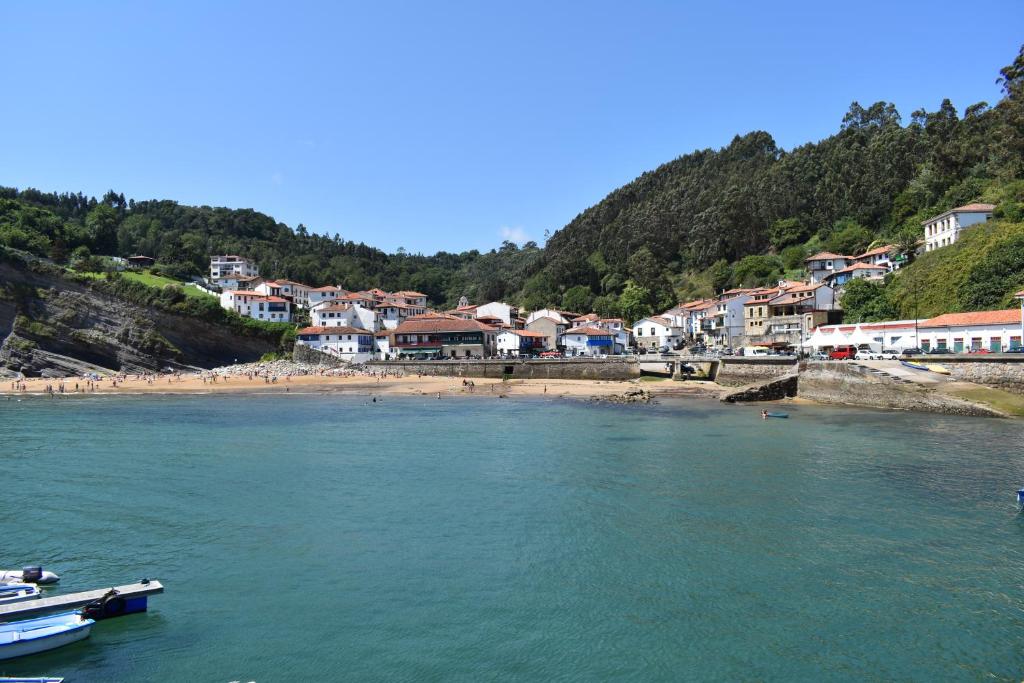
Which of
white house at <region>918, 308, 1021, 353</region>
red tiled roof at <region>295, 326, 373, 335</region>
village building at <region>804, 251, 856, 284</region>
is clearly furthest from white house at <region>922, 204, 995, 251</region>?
red tiled roof at <region>295, 326, 373, 335</region>

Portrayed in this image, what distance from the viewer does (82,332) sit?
67688 millimetres

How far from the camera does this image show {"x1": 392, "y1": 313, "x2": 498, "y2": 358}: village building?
7575cm

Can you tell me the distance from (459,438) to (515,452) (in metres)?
4.74

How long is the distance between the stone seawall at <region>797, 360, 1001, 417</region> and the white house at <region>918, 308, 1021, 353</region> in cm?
→ 606

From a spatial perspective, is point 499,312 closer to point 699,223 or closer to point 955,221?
point 699,223

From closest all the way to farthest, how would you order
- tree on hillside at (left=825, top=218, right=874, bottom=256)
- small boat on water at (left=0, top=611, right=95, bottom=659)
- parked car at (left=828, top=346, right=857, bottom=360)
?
small boat on water at (left=0, top=611, right=95, bottom=659) → parked car at (left=828, top=346, right=857, bottom=360) → tree on hillside at (left=825, top=218, right=874, bottom=256)

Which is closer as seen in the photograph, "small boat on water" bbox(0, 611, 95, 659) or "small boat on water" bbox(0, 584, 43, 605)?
"small boat on water" bbox(0, 611, 95, 659)

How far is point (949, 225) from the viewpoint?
5638 cm

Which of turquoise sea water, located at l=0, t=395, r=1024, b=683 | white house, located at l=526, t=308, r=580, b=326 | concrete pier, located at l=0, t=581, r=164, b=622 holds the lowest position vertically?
turquoise sea water, located at l=0, t=395, r=1024, b=683

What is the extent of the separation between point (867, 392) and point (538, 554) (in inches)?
1333

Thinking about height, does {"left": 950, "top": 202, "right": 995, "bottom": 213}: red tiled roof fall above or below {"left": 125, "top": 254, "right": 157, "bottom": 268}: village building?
below

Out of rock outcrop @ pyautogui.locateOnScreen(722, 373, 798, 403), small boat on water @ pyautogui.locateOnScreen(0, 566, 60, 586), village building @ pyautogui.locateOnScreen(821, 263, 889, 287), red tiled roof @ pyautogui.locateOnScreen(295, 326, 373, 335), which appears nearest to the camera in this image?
small boat on water @ pyautogui.locateOnScreen(0, 566, 60, 586)

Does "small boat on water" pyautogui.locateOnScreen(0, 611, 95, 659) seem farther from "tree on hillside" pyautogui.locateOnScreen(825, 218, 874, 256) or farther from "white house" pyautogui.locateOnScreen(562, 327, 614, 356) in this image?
"tree on hillside" pyautogui.locateOnScreen(825, 218, 874, 256)

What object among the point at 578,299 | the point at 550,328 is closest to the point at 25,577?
the point at 550,328
